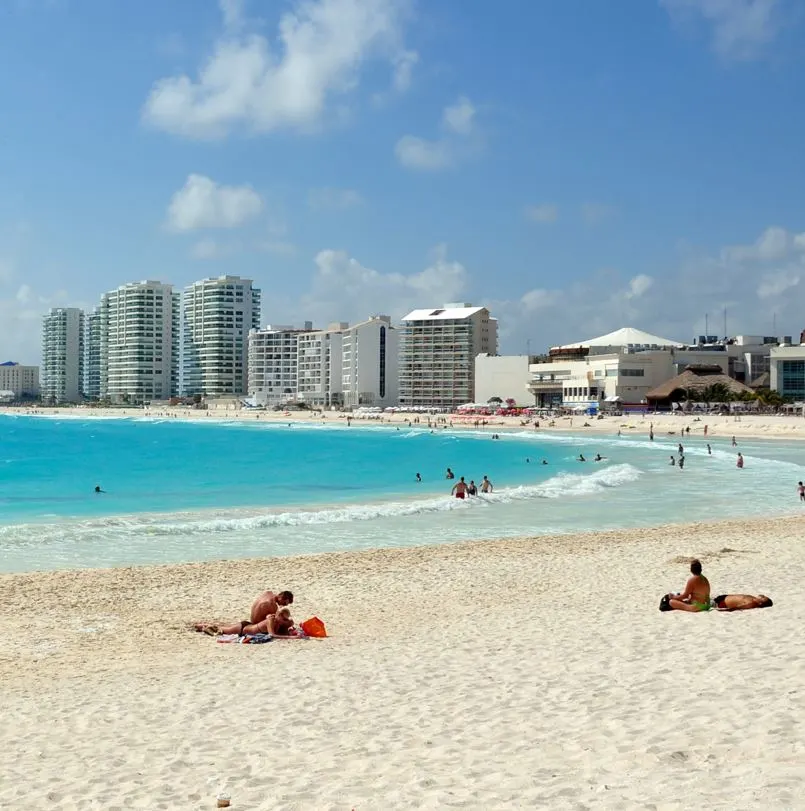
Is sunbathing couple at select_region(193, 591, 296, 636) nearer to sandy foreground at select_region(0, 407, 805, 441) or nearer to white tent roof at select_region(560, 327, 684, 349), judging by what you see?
sandy foreground at select_region(0, 407, 805, 441)

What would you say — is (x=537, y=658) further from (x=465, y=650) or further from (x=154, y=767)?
(x=154, y=767)

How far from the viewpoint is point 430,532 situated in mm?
25484

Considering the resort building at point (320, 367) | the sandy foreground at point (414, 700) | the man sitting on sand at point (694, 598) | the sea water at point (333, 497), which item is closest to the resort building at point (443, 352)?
the resort building at point (320, 367)

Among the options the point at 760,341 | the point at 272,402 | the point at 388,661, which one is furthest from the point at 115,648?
the point at 272,402

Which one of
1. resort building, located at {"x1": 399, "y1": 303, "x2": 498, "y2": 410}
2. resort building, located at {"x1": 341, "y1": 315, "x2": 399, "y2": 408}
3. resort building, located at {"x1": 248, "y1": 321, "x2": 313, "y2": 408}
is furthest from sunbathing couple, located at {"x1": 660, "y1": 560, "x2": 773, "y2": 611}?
resort building, located at {"x1": 248, "y1": 321, "x2": 313, "y2": 408}

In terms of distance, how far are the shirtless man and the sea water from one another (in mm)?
11345

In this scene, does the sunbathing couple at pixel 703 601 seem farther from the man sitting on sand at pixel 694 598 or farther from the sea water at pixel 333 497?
the sea water at pixel 333 497

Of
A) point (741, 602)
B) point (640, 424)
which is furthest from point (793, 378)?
point (741, 602)

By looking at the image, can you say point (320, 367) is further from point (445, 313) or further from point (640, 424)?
point (640, 424)

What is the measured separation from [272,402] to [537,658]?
183961 millimetres

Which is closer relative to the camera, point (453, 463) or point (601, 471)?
point (601, 471)

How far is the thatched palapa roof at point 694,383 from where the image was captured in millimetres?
110250

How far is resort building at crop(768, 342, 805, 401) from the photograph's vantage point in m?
105

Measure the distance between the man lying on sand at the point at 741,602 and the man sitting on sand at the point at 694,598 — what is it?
18 centimetres
